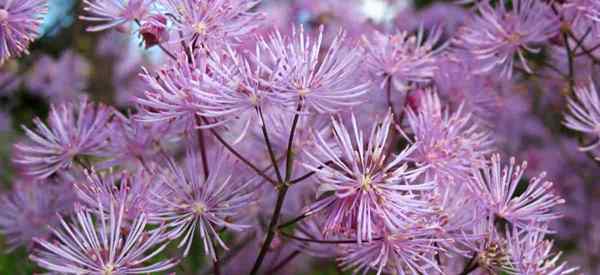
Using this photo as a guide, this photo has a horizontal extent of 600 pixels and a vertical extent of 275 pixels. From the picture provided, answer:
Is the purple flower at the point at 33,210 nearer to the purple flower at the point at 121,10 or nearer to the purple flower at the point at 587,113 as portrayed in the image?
the purple flower at the point at 121,10

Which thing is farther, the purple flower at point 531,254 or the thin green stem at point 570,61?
the thin green stem at point 570,61

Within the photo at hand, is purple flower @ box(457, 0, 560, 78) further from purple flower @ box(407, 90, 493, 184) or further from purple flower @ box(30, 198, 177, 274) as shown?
purple flower @ box(30, 198, 177, 274)

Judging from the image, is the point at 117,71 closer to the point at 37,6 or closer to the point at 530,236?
the point at 37,6

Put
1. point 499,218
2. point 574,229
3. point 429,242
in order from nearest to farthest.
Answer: point 429,242 < point 499,218 < point 574,229

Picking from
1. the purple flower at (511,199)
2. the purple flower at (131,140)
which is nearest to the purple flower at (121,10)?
the purple flower at (131,140)

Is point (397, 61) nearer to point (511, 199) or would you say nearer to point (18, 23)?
point (511, 199)

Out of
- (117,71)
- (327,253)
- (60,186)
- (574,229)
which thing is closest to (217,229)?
(327,253)

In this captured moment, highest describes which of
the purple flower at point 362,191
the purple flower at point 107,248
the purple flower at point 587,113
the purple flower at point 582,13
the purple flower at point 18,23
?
the purple flower at point 582,13
